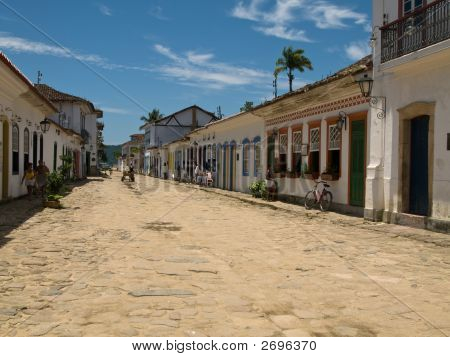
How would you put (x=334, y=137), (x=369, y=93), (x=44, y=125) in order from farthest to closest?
(x=44, y=125), (x=334, y=137), (x=369, y=93)

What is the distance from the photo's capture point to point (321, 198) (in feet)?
47.9

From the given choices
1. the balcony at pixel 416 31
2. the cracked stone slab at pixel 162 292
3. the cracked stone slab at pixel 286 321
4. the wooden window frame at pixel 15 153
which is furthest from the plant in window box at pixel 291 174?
the cracked stone slab at pixel 286 321

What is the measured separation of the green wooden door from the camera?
43.2 feet

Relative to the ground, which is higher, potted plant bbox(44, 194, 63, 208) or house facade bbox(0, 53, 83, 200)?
house facade bbox(0, 53, 83, 200)

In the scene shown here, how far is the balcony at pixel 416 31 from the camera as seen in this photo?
9453 mm

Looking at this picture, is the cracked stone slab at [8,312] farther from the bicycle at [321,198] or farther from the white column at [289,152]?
the white column at [289,152]

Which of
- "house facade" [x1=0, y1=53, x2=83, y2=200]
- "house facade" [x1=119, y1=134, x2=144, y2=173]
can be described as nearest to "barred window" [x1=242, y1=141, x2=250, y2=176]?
"house facade" [x1=0, y1=53, x2=83, y2=200]

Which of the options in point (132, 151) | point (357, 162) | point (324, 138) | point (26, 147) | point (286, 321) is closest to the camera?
point (286, 321)

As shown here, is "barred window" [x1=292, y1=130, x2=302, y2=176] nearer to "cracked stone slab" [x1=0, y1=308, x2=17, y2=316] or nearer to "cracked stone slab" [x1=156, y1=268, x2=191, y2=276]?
"cracked stone slab" [x1=156, y1=268, x2=191, y2=276]

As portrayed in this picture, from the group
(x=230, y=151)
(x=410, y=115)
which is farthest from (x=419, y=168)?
(x=230, y=151)

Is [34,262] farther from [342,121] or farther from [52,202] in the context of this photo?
[342,121]

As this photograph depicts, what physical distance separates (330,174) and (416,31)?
213 inches

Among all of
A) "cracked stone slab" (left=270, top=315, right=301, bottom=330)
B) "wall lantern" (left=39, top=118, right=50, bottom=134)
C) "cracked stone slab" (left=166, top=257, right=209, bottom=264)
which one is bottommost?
"cracked stone slab" (left=270, top=315, right=301, bottom=330)

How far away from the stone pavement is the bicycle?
155 inches
